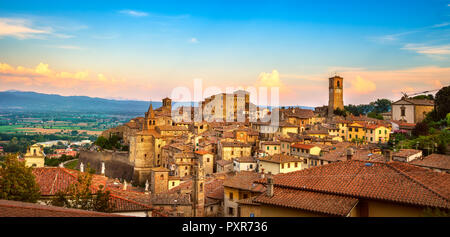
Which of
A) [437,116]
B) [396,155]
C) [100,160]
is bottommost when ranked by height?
[100,160]

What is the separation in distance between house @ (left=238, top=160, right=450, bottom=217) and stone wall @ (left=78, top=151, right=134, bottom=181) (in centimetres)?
4173

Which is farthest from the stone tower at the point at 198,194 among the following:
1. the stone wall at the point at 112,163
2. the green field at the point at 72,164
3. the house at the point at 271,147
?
the green field at the point at 72,164

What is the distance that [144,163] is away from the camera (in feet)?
165

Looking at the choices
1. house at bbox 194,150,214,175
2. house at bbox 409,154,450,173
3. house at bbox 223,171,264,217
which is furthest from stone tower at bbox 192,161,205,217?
house at bbox 194,150,214,175

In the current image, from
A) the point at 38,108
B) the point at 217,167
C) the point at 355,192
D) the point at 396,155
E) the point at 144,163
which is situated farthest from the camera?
the point at 38,108

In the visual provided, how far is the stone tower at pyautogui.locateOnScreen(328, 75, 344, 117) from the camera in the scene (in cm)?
8119

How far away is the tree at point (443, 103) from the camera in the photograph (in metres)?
42.2

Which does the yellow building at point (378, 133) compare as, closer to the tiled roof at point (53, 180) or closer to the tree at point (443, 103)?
the tree at point (443, 103)

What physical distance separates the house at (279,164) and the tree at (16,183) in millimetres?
22105

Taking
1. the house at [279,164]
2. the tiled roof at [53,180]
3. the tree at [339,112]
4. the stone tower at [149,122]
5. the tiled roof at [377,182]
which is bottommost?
the house at [279,164]
